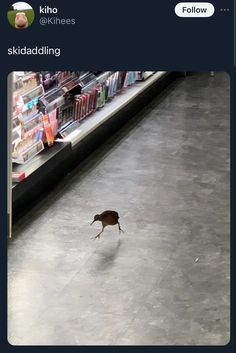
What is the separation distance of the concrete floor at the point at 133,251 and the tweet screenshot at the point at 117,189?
0.01 meters

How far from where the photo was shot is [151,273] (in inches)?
192

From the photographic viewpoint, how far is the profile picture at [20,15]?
1814mm

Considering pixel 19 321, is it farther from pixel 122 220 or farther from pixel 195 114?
pixel 195 114

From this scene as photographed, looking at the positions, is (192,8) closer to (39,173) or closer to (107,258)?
(107,258)

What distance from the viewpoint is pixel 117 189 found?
250 inches

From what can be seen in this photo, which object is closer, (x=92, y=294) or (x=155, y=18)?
(x=155, y=18)

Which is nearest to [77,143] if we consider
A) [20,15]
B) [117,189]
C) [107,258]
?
[117,189]

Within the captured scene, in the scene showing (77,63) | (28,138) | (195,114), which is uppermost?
(77,63)

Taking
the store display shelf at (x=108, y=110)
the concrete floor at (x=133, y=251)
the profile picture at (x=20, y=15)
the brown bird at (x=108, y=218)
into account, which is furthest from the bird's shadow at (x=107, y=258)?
the profile picture at (x=20, y=15)

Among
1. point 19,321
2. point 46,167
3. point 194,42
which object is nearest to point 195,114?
point 46,167

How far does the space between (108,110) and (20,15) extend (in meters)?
5.87

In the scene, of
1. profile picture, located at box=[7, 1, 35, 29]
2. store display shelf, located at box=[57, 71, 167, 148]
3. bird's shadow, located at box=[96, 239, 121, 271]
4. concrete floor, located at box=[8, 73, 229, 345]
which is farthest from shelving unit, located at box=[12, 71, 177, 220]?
profile picture, located at box=[7, 1, 35, 29]

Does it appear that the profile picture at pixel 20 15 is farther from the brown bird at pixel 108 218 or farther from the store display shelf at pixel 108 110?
the store display shelf at pixel 108 110

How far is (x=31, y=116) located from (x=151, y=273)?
1861 millimetres
